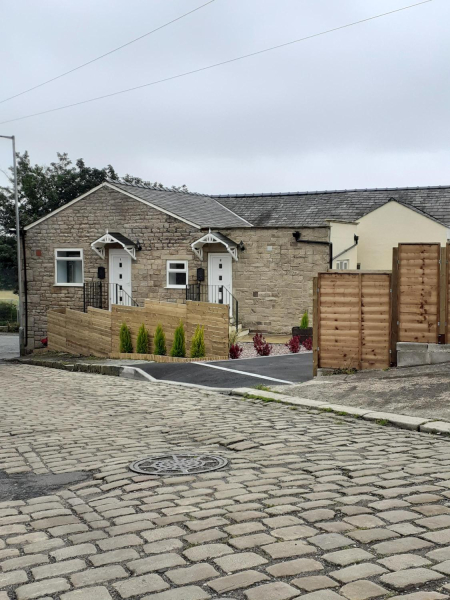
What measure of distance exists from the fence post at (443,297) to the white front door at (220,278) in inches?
548

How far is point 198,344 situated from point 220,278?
26.3 feet

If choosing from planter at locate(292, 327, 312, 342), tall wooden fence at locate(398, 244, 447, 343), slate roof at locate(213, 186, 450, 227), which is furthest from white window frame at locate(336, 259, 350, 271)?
tall wooden fence at locate(398, 244, 447, 343)

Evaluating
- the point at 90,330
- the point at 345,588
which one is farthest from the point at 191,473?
the point at 90,330

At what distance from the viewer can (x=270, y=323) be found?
85.3 feet

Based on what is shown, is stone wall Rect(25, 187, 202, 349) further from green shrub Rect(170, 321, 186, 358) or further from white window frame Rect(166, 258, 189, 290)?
green shrub Rect(170, 321, 186, 358)

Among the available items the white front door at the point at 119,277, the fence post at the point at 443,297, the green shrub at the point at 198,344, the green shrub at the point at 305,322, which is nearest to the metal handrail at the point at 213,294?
the white front door at the point at 119,277

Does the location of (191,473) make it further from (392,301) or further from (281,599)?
(392,301)

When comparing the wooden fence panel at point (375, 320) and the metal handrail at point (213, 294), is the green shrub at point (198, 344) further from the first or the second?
the metal handrail at point (213, 294)

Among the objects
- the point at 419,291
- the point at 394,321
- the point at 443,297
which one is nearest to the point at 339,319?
the point at 394,321

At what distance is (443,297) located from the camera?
12977 millimetres

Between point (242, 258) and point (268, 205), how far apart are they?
459 cm

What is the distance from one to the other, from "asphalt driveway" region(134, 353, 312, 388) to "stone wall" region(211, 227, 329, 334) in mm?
7212

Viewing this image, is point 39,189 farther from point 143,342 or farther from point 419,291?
Answer: point 419,291

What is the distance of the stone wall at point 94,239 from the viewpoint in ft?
88.9
